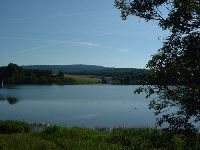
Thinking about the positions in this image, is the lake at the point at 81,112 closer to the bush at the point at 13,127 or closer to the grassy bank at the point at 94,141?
the bush at the point at 13,127

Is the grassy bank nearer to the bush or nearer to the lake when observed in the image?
the bush

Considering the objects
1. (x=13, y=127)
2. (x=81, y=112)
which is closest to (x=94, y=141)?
(x=13, y=127)

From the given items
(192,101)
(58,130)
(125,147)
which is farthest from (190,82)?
(58,130)

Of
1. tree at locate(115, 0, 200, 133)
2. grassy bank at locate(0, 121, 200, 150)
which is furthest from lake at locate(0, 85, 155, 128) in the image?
tree at locate(115, 0, 200, 133)

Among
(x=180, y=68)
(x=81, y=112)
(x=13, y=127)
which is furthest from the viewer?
(x=81, y=112)

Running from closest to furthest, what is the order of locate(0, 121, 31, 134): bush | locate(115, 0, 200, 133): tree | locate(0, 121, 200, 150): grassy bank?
locate(115, 0, 200, 133): tree < locate(0, 121, 200, 150): grassy bank < locate(0, 121, 31, 134): bush

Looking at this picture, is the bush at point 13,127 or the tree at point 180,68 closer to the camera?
the tree at point 180,68

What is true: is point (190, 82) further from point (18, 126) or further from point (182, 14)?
point (18, 126)

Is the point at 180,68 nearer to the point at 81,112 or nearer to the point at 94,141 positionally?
the point at 94,141

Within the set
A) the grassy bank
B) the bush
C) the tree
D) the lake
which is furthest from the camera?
the lake

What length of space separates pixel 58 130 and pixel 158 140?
7.51m

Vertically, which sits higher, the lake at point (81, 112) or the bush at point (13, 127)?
the bush at point (13, 127)

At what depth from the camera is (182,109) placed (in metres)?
12.2

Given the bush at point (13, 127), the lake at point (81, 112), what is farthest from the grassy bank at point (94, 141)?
the lake at point (81, 112)
